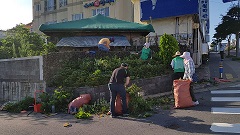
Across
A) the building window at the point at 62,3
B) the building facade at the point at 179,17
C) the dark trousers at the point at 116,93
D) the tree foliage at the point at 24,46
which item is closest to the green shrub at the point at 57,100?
the dark trousers at the point at 116,93

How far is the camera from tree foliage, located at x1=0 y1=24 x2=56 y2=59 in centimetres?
1573

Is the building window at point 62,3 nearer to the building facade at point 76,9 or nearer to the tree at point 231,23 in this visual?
the building facade at point 76,9

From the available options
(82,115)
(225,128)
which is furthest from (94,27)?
(225,128)

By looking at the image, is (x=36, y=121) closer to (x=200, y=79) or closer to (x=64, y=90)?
(x=64, y=90)

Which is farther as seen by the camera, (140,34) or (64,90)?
(140,34)

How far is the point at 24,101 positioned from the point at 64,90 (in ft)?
5.50

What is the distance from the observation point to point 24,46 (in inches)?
656

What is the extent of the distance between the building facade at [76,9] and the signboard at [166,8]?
30.1ft

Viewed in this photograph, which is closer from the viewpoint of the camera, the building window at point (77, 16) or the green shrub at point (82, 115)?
the green shrub at point (82, 115)

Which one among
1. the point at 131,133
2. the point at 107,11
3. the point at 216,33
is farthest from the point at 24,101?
the point at 216,33

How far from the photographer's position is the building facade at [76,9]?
1184 inches

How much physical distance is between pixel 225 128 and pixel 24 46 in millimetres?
14162

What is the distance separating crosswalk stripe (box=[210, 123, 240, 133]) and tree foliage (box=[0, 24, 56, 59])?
450 inches

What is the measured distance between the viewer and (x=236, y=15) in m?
31.2
